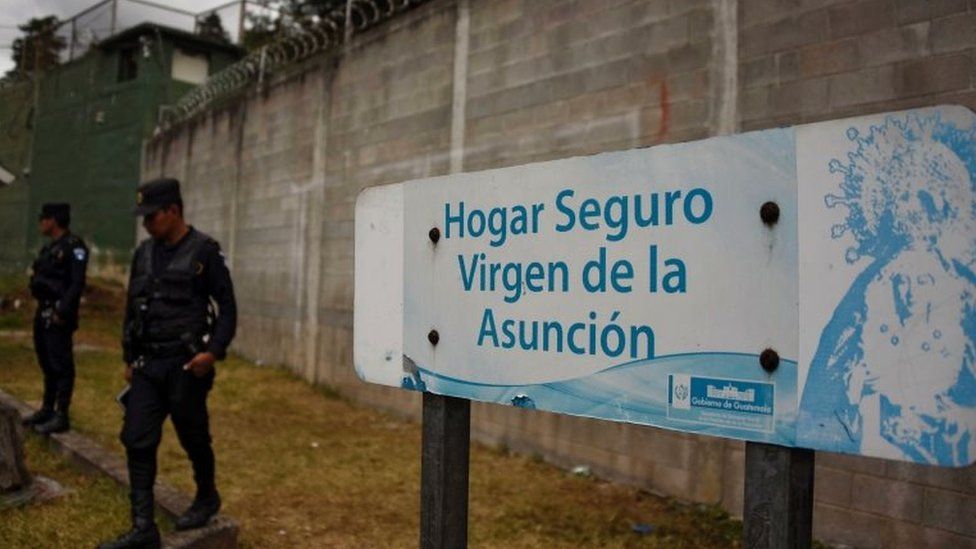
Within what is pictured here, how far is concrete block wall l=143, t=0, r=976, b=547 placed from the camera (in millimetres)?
3494

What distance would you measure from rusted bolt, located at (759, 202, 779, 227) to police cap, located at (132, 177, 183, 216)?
2.80 meters

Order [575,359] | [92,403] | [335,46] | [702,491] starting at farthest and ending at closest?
1. [335,46]
2. [92,403]
3. [702,491]
4. [575,359]

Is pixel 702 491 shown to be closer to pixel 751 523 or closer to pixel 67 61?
pixel 751 523

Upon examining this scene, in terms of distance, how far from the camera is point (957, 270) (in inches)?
43.6

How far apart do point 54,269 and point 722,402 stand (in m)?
4.93

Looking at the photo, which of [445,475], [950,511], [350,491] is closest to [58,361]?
[350,491]

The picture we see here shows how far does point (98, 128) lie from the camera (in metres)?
16.8

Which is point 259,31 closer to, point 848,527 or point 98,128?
point 98,128

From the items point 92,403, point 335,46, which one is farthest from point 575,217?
point 335,46

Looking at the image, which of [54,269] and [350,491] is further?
[54,269]

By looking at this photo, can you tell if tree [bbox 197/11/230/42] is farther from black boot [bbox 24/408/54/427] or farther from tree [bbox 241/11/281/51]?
black boot [bbox 24/408/54/427]

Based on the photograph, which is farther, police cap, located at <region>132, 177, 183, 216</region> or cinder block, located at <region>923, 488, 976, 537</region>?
police cap, located at <region>132, 177, 183, 216</region>

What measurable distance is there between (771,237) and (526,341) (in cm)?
57

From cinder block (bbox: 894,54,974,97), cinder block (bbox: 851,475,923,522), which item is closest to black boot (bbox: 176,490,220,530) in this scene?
cinder block (bbox: 851,475,923,522)
